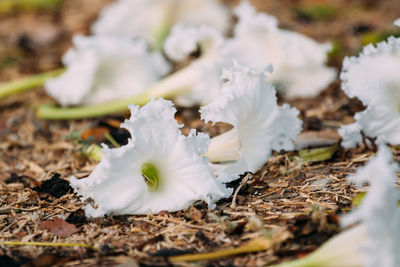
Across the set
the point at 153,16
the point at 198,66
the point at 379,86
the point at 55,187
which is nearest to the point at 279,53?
the point at 198,66

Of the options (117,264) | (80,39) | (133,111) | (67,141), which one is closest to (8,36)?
(80,39)

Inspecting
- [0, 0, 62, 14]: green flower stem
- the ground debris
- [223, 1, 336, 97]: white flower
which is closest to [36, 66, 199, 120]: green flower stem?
[223, 1, 336, 97]: white flower

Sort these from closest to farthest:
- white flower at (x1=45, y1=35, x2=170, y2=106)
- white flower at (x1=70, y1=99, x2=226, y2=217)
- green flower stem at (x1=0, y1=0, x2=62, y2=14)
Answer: white flower at (x1=70, y1=99, x2=226, y2=217)
white flower at (x1=45, y1=35, x2=170, y2=106)
green flower stem at (x1=0, y1=0, x2=62, y2=14)

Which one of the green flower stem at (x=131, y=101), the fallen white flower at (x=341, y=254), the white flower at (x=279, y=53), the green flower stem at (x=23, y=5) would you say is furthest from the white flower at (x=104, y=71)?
the green flower stem at (x=23, y=5)

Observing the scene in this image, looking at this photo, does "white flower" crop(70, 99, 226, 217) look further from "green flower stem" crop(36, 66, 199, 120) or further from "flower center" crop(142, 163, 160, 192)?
"green flower stem" crop(36, 66, 199, 120)

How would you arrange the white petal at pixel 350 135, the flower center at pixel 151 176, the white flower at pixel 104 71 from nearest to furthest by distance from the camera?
the flower center at pixel 151 176 < the white petal at pixel 350 135 < the white flower at pixel 104 71

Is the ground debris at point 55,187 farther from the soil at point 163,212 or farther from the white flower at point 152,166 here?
the white flower at point 152,166

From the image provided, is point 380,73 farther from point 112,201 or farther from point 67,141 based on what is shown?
point 67,141
